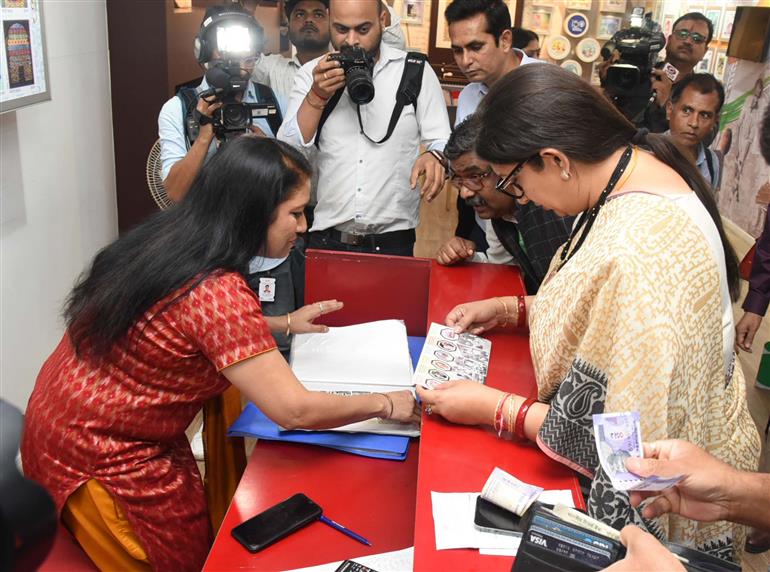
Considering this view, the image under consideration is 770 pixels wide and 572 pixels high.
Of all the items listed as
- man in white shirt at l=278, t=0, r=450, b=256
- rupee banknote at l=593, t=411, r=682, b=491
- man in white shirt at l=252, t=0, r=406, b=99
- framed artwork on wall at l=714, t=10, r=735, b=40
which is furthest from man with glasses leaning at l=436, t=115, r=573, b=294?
framed artwork on wall at l=714, t=10, r=735, b=40

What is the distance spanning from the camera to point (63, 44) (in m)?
2.86

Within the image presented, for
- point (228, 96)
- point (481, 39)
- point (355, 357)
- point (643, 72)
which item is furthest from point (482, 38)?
point (355, 357)

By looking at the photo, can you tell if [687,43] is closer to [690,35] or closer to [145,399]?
[690,35]

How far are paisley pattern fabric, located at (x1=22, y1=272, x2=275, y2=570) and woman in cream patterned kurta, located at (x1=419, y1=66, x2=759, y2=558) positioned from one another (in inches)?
17.2

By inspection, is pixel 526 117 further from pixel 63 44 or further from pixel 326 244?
pixel 63 44

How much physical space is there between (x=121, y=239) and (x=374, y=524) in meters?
0.80

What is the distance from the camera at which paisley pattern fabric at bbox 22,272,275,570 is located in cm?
142

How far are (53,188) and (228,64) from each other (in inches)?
38.9

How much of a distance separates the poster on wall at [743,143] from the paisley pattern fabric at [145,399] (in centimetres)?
436

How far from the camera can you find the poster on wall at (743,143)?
4.93 meters

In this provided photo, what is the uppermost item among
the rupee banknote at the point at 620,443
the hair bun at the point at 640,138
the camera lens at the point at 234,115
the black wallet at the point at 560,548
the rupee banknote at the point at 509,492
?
the hair bun at the point at 640,138

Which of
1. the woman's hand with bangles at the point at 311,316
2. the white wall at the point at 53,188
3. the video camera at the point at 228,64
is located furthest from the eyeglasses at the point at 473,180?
the white wall at the point at 53,188

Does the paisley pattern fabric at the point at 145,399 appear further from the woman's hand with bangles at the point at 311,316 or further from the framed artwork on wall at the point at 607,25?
the framed artwork on wall at the point at 607,25

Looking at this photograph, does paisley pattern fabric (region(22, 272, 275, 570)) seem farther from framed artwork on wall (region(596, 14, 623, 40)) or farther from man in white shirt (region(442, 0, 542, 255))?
framed artwork on wall (region(596, 14, 623, 40))
